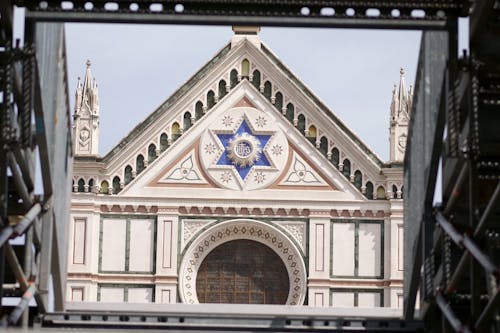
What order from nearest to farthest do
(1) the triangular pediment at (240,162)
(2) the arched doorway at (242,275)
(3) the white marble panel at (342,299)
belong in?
(3) the white marble panel at (342,299) < (2) the arched doorway at (242,275) < (1) the triangular pediment at (240,162)

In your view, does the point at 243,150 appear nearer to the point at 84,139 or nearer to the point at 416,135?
the point at 84,139

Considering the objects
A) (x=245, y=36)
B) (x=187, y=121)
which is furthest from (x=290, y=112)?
(x=187, y=121)

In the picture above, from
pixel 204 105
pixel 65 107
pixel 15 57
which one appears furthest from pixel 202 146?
pixel 15 57

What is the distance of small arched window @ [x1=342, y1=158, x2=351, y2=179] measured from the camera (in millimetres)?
37031

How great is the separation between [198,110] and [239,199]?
2085mm

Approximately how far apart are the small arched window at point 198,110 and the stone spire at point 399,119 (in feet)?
12.9

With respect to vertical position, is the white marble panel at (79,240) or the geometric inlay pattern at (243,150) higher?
the geometric inlay pattern at (243,150)

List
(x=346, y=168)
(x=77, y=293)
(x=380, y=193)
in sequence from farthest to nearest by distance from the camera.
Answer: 1. (x=346, y=168)
2. (x=380, y=193)
3. (x=77, y=293)

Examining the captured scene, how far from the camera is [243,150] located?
3703 cm

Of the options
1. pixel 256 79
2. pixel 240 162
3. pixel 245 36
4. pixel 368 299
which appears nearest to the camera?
pixel 368 299

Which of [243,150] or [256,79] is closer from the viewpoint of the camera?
[243,150]

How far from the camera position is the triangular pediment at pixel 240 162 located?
36844 millimetres

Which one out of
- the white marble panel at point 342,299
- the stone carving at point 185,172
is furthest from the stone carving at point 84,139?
the white marble panel at point 342,299

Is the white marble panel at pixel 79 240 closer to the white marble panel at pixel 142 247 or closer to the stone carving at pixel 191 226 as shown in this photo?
the white marble panel at pixel 142 247
